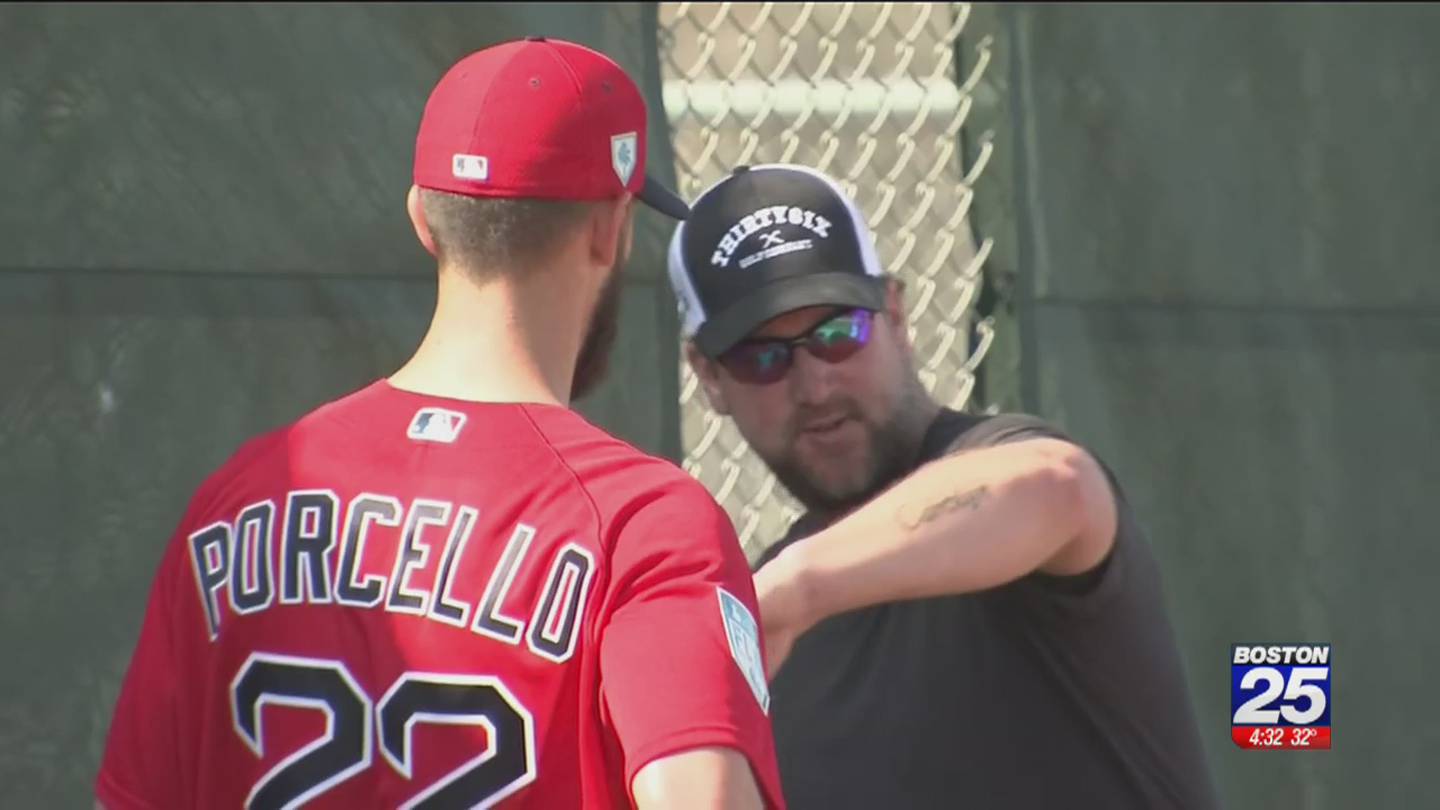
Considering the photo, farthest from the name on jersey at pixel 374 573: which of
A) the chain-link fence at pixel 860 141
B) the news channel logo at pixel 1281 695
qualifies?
the news channel logo at pixel 1281 695

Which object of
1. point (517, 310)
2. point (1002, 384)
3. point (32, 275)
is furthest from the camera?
point (1002, 384)

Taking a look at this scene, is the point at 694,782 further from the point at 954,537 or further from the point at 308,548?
the point at 954,537

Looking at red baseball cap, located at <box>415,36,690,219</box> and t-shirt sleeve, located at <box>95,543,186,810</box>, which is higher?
red baseball cap, located at <box>415,36,690,219</box>

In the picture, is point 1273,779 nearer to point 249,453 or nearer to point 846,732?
point 846,732

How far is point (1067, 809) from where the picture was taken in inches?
96.3

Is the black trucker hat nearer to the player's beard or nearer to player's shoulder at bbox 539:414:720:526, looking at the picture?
the player's beard

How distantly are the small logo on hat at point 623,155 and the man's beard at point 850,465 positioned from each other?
84 cm

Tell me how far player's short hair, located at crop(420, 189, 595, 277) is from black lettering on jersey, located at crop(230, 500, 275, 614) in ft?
0.91

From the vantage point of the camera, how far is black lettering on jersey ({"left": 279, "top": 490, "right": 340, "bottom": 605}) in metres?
1.81

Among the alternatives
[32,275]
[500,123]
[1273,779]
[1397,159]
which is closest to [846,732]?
[500,123]

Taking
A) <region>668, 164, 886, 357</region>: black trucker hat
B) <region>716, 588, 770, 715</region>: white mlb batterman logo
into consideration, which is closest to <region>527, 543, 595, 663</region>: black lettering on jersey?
<region>716, 588, 770, 715</region>: white mlb batterman logo

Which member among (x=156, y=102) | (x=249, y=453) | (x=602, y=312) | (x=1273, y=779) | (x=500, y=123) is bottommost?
(x=1273, y=779)

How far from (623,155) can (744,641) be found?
47 centimetres

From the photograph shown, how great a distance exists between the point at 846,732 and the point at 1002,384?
1294 millimetres
